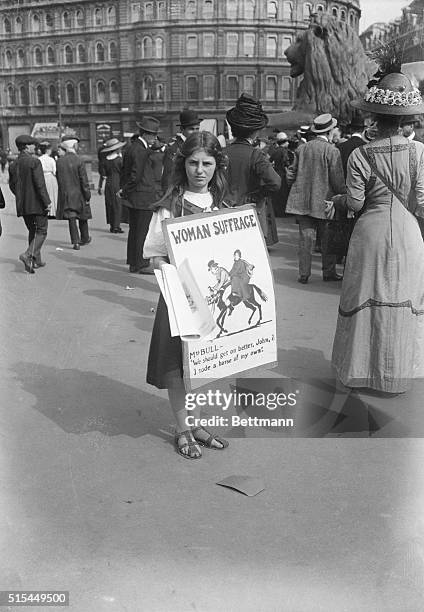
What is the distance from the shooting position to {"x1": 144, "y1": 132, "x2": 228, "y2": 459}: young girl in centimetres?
312

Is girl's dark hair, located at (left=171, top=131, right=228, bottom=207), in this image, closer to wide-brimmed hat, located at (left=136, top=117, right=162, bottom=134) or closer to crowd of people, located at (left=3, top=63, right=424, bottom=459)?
crowd of people, located at (left=3, top=63, right=424, bottom=459)

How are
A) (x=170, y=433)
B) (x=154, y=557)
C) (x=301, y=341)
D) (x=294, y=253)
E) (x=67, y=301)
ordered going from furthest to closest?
(x=294, y=253)
(x=67, y=301)
(x=301, y=341)
(x=170, y=433)
(x=154, y=557)

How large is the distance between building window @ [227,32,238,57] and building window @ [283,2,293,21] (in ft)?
1.88

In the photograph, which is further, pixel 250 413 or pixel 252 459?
pixel 250 413

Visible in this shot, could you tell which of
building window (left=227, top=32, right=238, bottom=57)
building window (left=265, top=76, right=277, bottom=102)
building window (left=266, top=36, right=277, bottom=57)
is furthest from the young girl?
building window (left=265, top=76, right=277, bottom=102)

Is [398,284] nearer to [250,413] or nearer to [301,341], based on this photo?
[250,413]

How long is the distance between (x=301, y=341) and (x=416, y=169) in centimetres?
193

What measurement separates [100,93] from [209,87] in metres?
2.02

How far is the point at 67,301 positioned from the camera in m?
6.75

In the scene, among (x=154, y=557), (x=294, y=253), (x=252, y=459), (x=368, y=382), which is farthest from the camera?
(x=294, y=253)

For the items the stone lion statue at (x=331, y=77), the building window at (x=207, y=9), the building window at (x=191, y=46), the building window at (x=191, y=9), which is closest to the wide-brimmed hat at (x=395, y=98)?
the building window at (x=207, y=9)

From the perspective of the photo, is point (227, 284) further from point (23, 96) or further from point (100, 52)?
point (23, 96)

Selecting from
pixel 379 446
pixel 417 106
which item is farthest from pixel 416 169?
pixel 379 446

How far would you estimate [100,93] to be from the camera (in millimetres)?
7824
